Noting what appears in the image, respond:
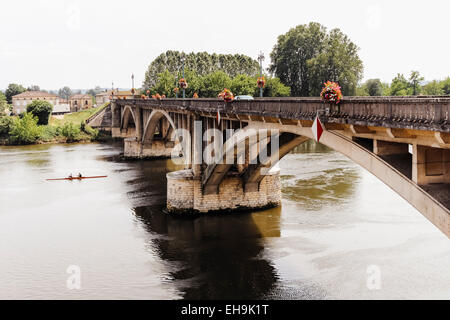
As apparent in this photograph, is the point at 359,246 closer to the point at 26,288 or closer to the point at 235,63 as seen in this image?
the point at 26,288

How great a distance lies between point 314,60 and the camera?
232 feet

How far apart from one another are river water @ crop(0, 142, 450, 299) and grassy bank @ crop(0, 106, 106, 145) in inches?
1612

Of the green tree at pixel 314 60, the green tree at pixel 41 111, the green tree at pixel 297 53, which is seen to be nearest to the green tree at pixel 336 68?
the green tree at pixel 314 60

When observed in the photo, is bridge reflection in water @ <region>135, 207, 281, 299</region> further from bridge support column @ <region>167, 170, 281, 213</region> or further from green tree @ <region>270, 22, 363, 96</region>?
green tree @ <region>270, 22, 363, 96</region>

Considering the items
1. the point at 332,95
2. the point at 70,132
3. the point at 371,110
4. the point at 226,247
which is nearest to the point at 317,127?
the point at 332,95

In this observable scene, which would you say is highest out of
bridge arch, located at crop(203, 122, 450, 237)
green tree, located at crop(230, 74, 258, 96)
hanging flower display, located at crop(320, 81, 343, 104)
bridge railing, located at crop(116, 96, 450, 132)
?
green tree, located at crop(230, 74, 258, 96)

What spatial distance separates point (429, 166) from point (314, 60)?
60.4m

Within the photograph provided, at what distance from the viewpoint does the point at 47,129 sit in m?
82.7

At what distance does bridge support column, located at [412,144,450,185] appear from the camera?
12.3 meters

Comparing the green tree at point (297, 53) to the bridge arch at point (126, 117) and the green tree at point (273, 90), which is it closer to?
the green tree at point (273, 90)

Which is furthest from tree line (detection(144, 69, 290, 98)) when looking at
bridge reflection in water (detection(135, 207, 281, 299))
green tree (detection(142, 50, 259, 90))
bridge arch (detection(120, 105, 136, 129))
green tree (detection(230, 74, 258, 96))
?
bridge reflection in water (detection(135, 207, 281, 299))

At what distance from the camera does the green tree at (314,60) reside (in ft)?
229

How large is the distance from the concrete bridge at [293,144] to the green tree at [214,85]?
131ft

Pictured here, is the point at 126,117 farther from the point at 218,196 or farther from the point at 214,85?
the point at 218,196
